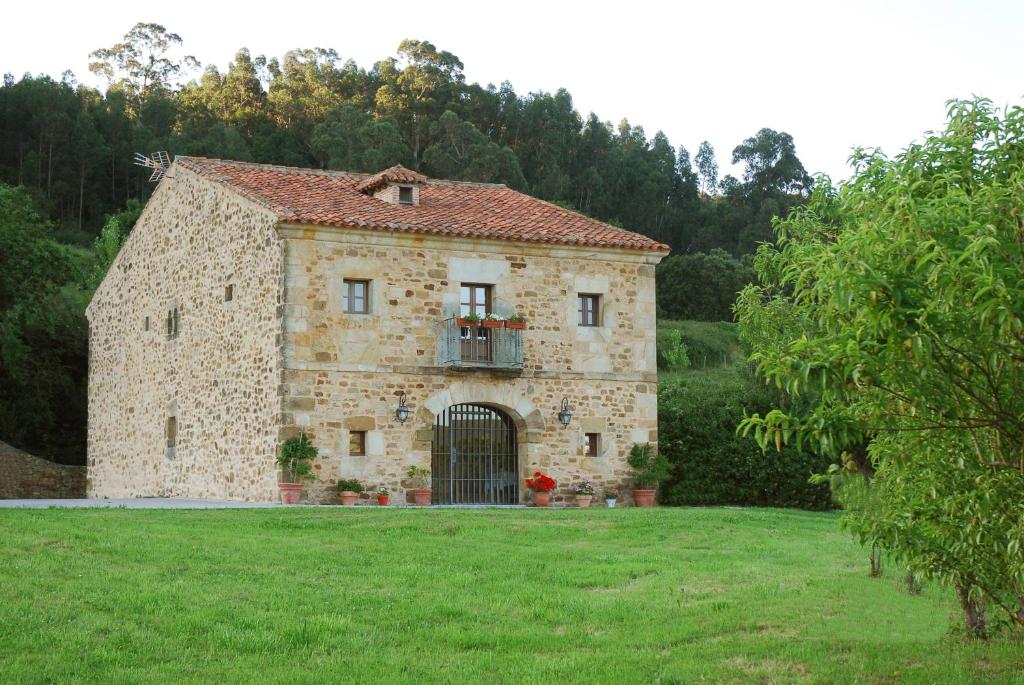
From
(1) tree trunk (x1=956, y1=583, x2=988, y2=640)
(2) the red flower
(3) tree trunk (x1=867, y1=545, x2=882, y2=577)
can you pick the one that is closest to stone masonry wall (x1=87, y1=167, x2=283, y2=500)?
(2) the red flower

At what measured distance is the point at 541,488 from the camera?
24.3m

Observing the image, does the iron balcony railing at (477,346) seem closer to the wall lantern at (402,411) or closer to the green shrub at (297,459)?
the wall lantern at (402,411)

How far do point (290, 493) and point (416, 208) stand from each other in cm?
642

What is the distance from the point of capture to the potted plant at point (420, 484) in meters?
23.3

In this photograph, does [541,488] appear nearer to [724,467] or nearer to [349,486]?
[349,486]

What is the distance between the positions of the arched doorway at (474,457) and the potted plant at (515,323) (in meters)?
1.67

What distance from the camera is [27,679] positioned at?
8.77m

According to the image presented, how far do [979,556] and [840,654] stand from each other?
1.47 meters

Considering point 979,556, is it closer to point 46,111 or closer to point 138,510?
point 138,510

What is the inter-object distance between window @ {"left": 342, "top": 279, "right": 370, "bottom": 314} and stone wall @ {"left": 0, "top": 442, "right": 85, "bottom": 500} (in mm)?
13664

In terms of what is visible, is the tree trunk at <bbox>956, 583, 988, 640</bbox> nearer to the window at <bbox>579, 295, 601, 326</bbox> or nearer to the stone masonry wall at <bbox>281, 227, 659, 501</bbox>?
the stone masonry wall at <bbox>281, 227, 659, 501</bbox>

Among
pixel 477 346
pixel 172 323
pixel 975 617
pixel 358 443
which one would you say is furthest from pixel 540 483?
pixel 975 617

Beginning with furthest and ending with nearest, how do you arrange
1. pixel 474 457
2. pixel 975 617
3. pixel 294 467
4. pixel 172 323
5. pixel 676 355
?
1. pixel 676 355
2. pixel 172 323
3. pixel 474 457
4. pixel 294 467
5. pixel 975 617

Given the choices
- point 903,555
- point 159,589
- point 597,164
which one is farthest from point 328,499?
point 597,164
